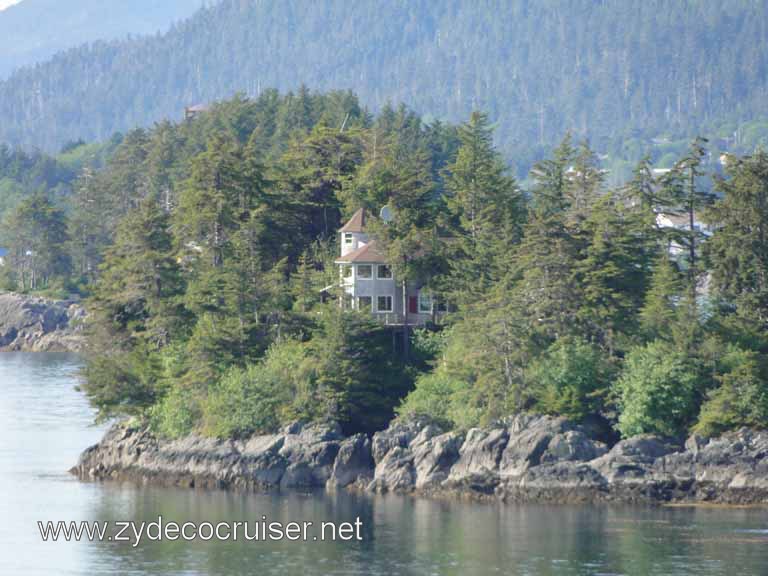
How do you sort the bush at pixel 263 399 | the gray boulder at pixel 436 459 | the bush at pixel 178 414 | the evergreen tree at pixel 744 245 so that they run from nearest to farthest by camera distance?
the gray boulder at pixel 436 459, the bush at pixel 263 399, the evergreen tree at pixel 744 245, the bush at pixel 178 414

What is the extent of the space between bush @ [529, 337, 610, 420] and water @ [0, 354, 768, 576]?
4793mm

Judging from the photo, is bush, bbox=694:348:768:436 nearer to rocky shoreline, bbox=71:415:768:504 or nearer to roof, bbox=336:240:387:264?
rocky shoreline, bbox=71:415:768:504

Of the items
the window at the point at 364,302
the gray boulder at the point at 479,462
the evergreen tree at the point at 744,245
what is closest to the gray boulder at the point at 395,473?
the gray boulder at the point at 479,462

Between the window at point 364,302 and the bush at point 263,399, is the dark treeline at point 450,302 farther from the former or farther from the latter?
the window at point 364,302

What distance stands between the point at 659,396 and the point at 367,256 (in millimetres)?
14731

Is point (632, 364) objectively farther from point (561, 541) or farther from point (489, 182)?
point (489, 182)

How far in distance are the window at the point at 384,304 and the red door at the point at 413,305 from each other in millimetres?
832

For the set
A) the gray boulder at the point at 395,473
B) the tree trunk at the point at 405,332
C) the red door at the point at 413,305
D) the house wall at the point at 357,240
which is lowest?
the gray boulder at the point at 395,473

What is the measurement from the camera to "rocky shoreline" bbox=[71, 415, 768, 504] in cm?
5381

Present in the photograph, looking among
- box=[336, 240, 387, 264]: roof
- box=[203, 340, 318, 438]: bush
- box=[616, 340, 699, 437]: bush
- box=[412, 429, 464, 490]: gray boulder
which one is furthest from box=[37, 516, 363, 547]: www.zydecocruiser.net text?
box=[336, 240, 387, 264]: roof

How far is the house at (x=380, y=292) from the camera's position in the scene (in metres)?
66.0

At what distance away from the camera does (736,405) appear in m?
55.3

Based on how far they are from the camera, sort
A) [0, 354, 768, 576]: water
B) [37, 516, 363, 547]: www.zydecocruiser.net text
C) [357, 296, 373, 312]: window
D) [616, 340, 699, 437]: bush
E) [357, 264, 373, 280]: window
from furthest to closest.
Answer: [357, 264, 373, 280]: window → [357, 296, 373, 312]: window → [616, 340, 699, 437]: bush → [37, 516, 363, 547]: www.zydecocruiser.net text → [0, 354, 768, 576]: water

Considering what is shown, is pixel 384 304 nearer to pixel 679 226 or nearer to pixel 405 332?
pixel 405 332
